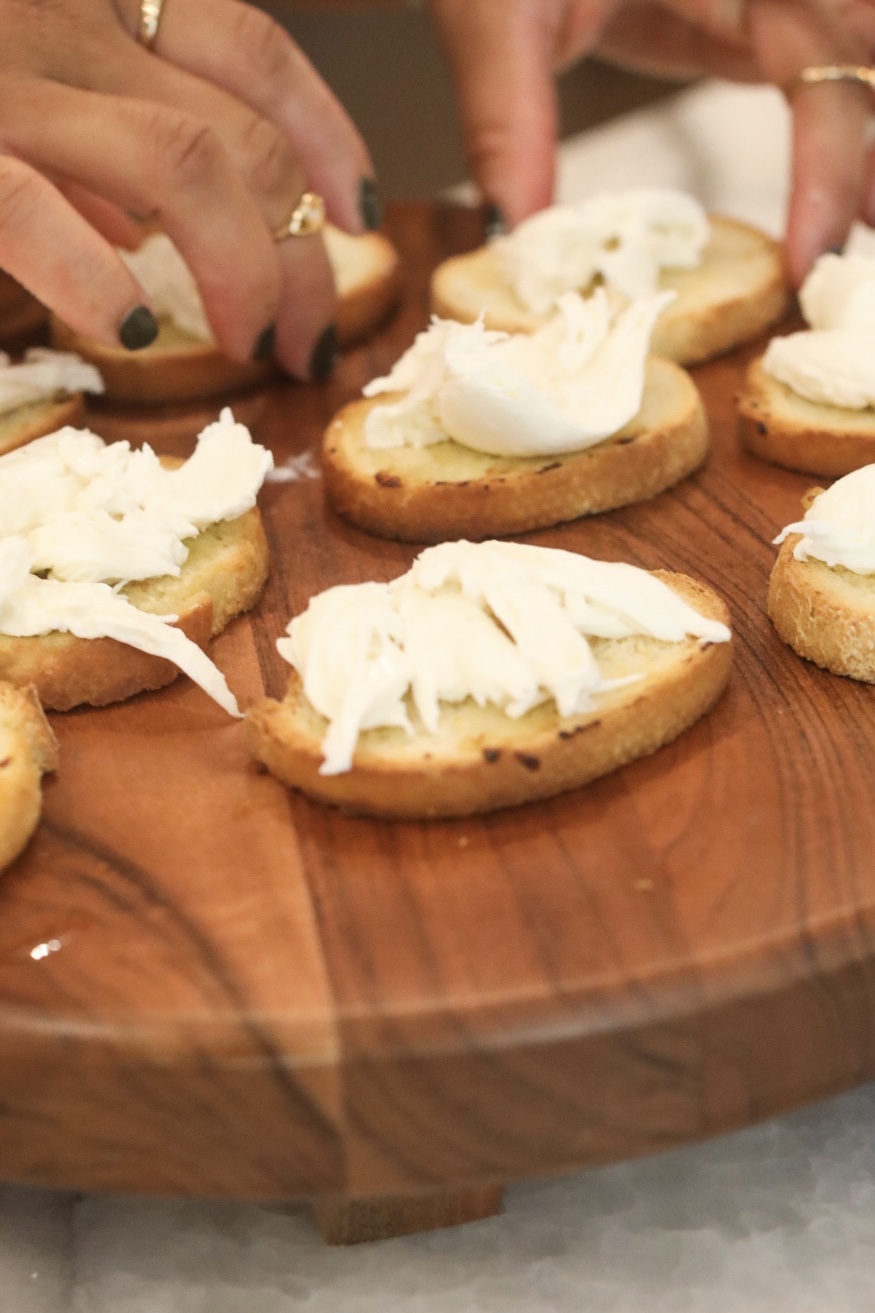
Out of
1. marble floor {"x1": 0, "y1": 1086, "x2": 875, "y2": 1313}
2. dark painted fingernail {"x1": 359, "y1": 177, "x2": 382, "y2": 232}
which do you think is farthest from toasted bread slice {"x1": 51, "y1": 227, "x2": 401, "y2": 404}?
marble floor {"x1": 0, "y1": 1086, "x2": 875, "y2": 1313}

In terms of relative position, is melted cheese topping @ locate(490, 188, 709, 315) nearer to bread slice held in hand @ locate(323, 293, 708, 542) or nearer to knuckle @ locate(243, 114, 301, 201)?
bread slice held in hand @ locate(323, 293, 708, 542)

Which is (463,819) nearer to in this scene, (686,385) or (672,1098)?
(672,1098)

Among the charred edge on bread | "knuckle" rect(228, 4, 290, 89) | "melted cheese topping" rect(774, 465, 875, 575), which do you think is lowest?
the charred edge on bread

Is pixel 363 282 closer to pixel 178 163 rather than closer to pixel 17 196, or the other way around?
pixel 178 163

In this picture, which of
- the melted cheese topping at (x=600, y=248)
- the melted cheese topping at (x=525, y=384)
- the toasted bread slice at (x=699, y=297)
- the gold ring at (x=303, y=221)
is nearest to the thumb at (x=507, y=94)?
the toasted bread slice at (x=699, y=297)

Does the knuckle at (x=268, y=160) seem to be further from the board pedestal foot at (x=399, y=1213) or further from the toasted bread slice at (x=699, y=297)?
the board pedestal foot at (x=399, y=1213)
